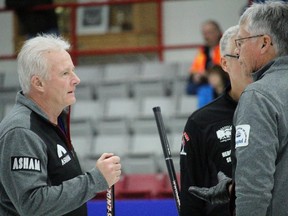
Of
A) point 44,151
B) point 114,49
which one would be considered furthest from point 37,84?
point 114,49

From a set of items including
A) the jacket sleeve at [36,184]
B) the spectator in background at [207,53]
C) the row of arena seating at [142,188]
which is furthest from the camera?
the spectator in background at [207,53]

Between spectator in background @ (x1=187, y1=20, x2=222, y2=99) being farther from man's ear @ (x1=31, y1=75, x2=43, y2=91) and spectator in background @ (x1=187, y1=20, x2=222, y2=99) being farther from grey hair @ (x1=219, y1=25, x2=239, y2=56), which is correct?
man's ear @ (x1=31, y1=75, x2=43, y2=91)

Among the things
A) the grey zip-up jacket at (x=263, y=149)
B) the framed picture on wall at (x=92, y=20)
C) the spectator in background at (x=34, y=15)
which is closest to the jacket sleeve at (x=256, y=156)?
the grey zip-up jacket at (x=263, y=149)

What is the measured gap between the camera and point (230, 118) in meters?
3.62

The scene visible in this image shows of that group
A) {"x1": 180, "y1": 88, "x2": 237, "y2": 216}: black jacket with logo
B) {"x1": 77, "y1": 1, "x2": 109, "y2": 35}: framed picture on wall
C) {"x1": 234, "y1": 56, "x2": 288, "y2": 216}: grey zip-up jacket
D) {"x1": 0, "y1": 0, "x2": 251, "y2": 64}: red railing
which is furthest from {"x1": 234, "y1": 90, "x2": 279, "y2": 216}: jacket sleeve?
{"x1": 77, "y1": 1, "x2": 109, "y2": 35}: framed picture on wall

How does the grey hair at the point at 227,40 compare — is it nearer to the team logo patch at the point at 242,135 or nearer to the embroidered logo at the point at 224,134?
the embroidered logo at the point at 224,134

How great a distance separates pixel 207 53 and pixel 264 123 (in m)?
5.71

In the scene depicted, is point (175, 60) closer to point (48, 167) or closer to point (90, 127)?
point (90, 127)

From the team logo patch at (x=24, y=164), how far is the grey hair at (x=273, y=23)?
3.29ft

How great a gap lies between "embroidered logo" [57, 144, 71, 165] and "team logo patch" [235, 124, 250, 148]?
0.88 m

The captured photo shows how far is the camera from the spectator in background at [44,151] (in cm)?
303

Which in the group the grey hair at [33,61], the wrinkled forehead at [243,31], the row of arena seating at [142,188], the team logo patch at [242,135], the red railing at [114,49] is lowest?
the row of arena seating at [142,188]

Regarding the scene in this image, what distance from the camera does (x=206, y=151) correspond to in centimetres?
355

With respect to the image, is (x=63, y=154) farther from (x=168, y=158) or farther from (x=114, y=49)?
(x=114, y=49)
